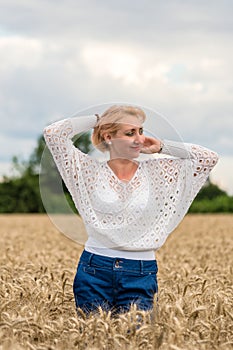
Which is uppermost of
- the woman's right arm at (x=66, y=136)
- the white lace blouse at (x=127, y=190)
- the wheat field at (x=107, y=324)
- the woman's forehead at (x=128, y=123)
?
the woman's forehead at (x=128, y=123)

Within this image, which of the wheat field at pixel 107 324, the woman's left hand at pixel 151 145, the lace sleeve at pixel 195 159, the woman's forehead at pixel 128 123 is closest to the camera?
the wheat field at pixel 107 324

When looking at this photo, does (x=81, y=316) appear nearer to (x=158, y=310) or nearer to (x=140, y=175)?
(x=158, y=310)

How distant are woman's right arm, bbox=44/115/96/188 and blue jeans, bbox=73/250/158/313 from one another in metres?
0.67

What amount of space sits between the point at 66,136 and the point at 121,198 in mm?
606

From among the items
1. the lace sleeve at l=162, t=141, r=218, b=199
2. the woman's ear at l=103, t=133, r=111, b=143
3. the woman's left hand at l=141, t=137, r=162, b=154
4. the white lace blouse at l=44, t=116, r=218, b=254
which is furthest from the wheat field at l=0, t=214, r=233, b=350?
the woman's ear at l=103, t=133, r=111, b=143

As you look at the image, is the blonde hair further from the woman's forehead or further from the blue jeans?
the blue jeans

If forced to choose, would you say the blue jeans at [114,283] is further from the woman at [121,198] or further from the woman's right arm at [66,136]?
the woman's right arm at [66,136]

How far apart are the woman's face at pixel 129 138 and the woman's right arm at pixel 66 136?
0.22 m

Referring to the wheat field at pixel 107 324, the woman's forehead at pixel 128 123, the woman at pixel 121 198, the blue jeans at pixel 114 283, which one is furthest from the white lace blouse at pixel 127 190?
the wheat field at pixel 107 324

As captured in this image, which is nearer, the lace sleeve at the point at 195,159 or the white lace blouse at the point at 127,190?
the white lace blouse at the point at 127,190

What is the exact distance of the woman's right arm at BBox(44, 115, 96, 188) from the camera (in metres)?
5.25

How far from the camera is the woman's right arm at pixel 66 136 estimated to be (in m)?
5.25

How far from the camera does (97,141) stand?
5.28 meters

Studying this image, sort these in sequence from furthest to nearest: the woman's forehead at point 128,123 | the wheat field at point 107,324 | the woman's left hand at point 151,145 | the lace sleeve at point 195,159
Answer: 1. the lace sleeve at point 195,159
2. the woman's left hand at point 151,145
3. the woman's forehead at point 128,123
4. the wheat field at point 107,324
